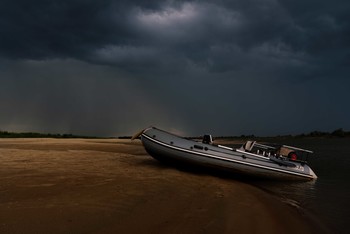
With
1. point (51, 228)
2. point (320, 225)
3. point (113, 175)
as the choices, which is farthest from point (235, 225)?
point (113, 175)

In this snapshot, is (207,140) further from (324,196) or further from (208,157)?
(324,196)

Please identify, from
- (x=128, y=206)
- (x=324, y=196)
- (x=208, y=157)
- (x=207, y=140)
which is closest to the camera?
(x=128, y=206)

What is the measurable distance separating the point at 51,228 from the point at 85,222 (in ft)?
1.86

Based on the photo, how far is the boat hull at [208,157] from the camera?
515 inches

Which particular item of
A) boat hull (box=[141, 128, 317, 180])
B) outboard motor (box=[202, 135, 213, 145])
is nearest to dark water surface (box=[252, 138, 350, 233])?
boat hull (box=[141, 128, 317, 180])

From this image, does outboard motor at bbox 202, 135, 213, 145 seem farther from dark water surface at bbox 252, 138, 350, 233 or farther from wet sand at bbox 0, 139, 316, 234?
wet sand at bbox 0, 139, 316, 234

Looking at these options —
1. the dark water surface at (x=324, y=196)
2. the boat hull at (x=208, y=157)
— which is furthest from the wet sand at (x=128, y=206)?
the boat hull at (x=208, y=157)

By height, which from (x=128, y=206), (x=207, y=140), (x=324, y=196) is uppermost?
(x=207, y=140)

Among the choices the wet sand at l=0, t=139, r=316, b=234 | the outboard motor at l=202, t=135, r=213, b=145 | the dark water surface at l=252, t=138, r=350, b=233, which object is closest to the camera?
the wet sand at l=0, t=139, r=316, b=234

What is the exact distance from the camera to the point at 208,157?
1307 centimetres

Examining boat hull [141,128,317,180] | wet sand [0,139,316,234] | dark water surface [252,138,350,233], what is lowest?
dark water surface [252,138,350,233]

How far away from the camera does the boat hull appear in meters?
13.1

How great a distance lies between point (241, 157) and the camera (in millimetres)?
13453

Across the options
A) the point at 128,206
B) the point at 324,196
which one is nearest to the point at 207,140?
the point at 324,196
